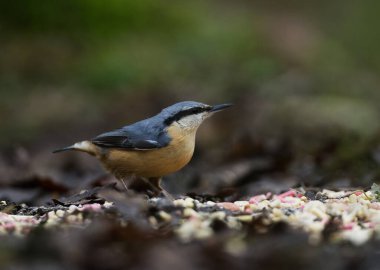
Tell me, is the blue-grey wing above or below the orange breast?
above

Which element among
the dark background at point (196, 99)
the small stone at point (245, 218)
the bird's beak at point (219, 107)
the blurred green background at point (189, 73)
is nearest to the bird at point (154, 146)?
the bird's beak at point (219, 107)

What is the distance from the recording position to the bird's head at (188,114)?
19.2ft

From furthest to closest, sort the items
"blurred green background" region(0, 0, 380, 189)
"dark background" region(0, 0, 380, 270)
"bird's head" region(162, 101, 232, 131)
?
"blurred green background" region(0, 0, 380, 189) → "bird's head" region(162, 101, 232, 131) → "dark background" region(0, 0, 380, 270)

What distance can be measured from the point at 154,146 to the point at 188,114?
1.29 ft

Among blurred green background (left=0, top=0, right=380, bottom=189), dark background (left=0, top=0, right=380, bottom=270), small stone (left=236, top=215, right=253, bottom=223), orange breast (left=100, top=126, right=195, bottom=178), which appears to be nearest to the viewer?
dark background (left=0, top=0, right=380, bottom=270)

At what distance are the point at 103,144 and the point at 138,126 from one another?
0.94 feet

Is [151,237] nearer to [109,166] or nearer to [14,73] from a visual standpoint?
[109,166]

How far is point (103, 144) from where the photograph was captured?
598cm

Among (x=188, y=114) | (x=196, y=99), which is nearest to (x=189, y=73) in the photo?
(x=196, y=99)

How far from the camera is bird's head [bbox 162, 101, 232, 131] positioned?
19.2 ft

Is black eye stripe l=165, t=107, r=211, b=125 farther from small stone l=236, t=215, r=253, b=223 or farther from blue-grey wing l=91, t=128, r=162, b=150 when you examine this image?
small stone l=236, t=215, r=253, b=223

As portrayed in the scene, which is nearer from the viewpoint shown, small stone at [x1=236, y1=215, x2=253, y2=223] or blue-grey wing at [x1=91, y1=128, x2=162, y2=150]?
small stone at [x1=236, y1=215, x2=253, y2=223]

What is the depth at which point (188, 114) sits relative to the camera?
19.5 ft

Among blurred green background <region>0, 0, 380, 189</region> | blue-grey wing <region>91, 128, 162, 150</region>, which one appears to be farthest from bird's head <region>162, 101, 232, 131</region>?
blurred green background <region>0, 0, 380, 189</region>
